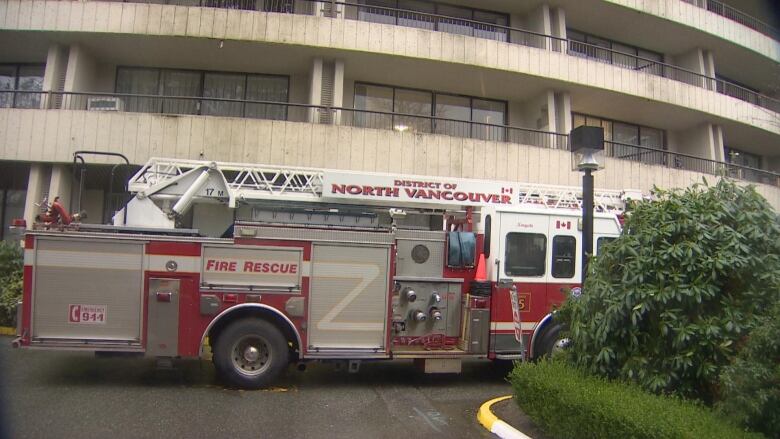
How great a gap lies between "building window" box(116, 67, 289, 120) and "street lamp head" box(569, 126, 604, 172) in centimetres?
1150

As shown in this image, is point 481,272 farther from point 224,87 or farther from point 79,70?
point 79,70

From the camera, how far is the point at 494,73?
1739cm

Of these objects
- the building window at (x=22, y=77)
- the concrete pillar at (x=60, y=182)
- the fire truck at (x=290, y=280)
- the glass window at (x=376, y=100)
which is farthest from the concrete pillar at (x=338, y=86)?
the building window at (x=22, y=77)

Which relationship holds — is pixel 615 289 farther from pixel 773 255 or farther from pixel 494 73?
pixel 494 73

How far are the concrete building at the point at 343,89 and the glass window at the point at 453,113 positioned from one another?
5 cm

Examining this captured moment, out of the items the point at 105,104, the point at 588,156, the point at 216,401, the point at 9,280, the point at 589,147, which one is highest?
the point at 105,104

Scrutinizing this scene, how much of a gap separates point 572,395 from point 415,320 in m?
3.42

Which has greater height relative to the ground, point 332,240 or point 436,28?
point 436,28

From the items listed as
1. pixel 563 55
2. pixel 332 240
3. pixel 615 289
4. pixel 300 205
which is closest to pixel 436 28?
pixel 563 55

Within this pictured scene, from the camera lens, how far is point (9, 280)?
12.0 metres

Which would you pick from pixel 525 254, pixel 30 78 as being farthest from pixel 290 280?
pixel 30 78

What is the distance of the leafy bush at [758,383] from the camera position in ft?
13.6

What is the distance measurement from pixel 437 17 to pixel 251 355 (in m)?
14.5

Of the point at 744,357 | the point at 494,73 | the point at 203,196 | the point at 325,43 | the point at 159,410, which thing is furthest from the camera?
the point at 494,73
